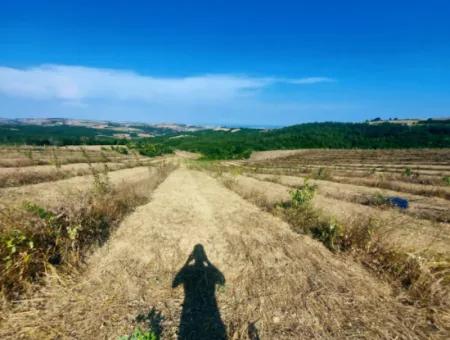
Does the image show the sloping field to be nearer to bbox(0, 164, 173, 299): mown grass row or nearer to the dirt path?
bbox(0, 164, 173, 299): mown grass row

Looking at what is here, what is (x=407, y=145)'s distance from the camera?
79.8 metres

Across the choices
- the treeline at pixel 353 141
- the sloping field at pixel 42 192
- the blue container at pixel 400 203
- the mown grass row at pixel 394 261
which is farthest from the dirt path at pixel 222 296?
the treeline at pixel 353 141

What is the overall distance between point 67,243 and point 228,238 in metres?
3.93

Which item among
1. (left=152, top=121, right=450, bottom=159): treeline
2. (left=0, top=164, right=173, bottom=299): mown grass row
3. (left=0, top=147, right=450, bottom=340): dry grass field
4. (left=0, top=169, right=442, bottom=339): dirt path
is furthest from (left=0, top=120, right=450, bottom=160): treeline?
(left=0, top=169, right=442, bottom=339): dirt path

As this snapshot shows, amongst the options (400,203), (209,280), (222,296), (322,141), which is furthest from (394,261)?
(322,141)

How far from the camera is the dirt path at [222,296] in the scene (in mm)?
3723

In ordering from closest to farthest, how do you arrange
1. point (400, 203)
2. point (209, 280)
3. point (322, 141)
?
point (209, 280) → point (400, 203) → point (322, 141)

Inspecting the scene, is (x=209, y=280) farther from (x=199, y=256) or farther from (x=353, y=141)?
(x=353, y=141)

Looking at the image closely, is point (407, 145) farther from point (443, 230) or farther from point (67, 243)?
point (67, 243)

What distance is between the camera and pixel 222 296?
456cm

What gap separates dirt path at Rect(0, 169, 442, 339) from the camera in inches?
147

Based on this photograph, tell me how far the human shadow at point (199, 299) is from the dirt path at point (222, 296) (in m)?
0.02

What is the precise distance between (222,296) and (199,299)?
1.33ft

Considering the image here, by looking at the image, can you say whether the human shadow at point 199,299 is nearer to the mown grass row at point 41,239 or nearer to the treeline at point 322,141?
the mown grass row at point 41,239
